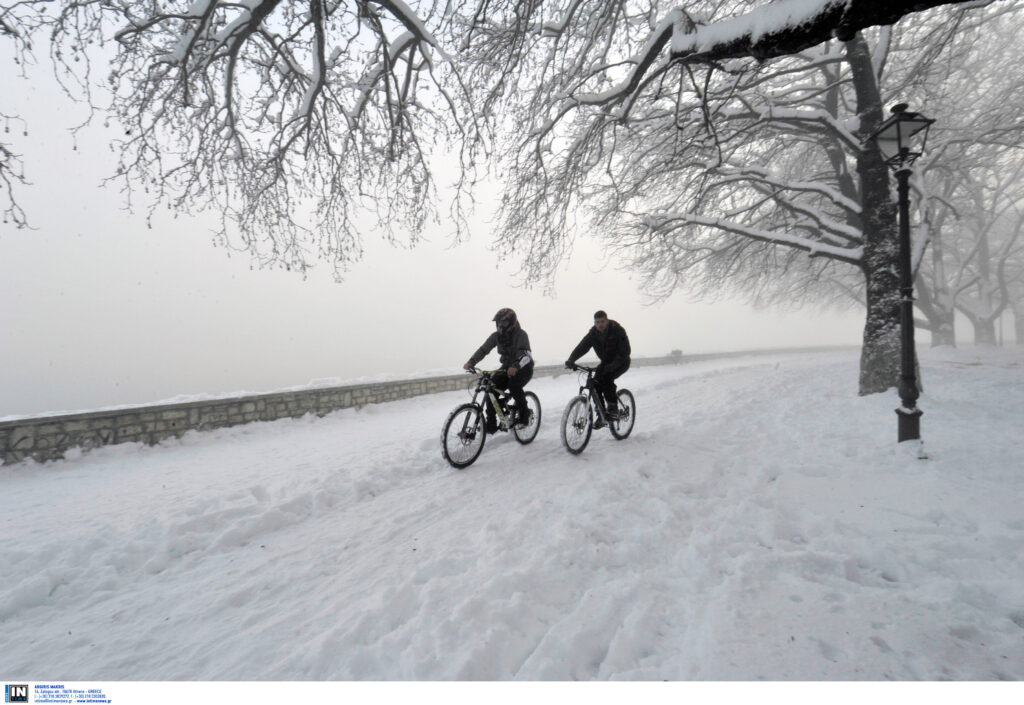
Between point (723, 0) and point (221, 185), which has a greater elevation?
point (723, 0)

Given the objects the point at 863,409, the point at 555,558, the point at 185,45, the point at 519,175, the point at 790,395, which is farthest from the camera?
the point at 790,395

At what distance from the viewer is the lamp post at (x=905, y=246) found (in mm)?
4609

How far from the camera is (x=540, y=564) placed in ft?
8.84

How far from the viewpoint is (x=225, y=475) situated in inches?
206

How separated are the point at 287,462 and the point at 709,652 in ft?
17.7

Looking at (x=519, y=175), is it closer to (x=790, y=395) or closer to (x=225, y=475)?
(x=225, y=475)

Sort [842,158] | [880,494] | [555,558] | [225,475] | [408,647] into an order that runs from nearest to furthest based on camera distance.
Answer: [408,647] < [555,558] < [880,494] < [225,475] < [842,158]

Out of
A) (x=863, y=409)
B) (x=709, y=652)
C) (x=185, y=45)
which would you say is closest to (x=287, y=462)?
(x=185, y=45)

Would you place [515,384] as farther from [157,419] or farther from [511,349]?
[157,419]

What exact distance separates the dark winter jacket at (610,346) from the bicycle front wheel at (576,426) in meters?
0.62

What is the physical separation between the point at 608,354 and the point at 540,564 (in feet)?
11.6

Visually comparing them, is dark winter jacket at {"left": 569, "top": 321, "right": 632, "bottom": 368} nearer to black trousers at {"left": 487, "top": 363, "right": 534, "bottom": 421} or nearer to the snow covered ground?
black trousers at {"left": 487, "top": 363, "right": 534, "bottom": 421}

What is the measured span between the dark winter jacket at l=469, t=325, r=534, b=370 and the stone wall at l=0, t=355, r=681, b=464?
4.75ft

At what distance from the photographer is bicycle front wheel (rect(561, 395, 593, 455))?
5227 mm
